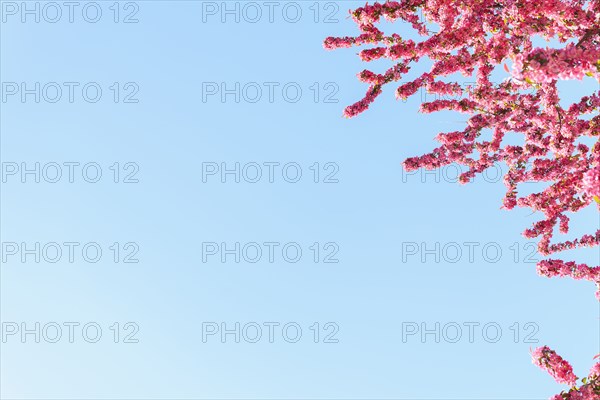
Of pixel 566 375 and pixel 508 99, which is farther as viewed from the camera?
pixel 508 99

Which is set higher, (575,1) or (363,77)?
(363,77)

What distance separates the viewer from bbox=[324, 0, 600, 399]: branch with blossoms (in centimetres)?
636

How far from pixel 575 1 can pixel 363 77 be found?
2926 mm

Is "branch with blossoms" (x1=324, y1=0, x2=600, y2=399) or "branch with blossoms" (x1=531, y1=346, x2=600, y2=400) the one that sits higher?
"branch with blossoms" (x1=324, y1=0, x2=600, y2=399)

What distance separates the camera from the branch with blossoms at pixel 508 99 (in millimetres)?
6363

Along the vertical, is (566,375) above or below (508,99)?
below

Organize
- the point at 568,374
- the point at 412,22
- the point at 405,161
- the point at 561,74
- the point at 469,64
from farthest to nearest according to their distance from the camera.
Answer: the point at 405,161 < the point at 412,22 < the point at 469,64 < the point at 568,374 < the point at 561,74

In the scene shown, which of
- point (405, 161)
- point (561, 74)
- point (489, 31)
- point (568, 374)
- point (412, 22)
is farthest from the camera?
point (405, 161)

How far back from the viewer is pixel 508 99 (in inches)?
314

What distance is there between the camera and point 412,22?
8.06 metres

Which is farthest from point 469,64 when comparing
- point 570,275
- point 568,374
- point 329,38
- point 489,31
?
point 568,374

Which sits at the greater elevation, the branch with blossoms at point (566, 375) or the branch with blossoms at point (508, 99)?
the branch with blossoms at point (508, 99)

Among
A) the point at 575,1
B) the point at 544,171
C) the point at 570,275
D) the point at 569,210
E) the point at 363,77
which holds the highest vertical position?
the point at 363,77

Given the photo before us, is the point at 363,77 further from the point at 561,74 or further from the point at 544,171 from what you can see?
the point at 561,74
